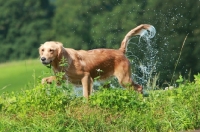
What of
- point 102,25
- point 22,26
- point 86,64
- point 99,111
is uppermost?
point 22,26

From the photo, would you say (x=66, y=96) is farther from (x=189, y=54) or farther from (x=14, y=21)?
(x=14, y=21)

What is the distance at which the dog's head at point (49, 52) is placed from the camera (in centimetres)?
919

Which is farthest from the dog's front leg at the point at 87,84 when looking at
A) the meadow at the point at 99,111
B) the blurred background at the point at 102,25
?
the meadow at the point at 99,111

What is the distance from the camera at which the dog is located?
9305 mm

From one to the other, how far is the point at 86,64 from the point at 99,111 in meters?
2.50

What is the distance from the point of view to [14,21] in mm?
71375

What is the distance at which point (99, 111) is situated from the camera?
7324 mm

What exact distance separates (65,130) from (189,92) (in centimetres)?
162

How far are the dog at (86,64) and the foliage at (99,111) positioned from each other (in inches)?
51.1

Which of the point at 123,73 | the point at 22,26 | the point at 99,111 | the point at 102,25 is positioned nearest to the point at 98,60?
the point at 123,73

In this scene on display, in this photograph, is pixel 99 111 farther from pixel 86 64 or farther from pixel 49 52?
pixel 86 64

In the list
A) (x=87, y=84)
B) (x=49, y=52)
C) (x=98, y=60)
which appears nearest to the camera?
(x=49, y=52)

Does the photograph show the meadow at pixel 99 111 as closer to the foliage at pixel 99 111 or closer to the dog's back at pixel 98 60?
the foliage at pixel 99 111

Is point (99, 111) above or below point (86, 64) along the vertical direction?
below
